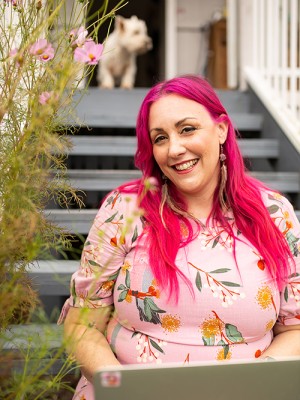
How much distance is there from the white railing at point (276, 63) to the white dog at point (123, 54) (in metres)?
0.91

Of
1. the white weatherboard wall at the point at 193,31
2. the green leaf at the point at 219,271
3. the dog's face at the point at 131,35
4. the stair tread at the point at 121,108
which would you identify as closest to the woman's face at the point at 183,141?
the green leaf at the point at 219,271

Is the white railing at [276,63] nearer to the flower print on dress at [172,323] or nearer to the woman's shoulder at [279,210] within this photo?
the woman's shoulder at [279,210]

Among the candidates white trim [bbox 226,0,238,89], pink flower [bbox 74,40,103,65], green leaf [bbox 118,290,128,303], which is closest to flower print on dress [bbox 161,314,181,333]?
green leaf [bbox 118,290,128,303]

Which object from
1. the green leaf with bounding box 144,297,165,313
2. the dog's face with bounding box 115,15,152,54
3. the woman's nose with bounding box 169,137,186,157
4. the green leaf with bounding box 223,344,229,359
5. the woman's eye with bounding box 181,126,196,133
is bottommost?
the green leaf with bounding box 223,344,229,359

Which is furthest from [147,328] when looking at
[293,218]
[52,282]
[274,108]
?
[274,108]

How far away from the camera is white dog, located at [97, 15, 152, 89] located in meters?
4.34

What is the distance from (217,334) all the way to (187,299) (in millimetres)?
110

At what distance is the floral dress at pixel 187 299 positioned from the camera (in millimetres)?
1411

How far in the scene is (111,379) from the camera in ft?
2.54

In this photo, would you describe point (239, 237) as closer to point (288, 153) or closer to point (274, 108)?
point (288, 153)

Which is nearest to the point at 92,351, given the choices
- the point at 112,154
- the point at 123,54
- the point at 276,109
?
the point at 112,154

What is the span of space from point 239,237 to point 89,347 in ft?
1.52

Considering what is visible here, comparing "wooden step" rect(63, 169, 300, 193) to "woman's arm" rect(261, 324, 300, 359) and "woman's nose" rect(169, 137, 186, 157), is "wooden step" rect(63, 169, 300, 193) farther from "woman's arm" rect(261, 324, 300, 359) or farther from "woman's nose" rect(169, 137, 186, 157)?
"woman's arm" rect(261, 324, 300, 359)

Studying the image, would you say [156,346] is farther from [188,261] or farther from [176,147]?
[176,147]
